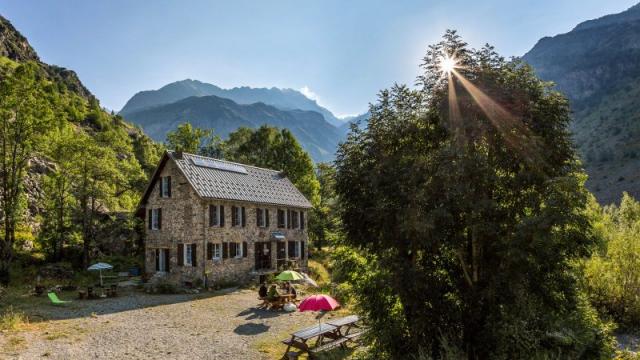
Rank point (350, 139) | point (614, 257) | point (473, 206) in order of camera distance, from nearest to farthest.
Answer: point (473, 206) < point (350, 139) < point (614, 257)

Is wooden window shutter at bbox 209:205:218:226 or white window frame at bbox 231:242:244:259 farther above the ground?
wooden window shutter at bbox 209:205:218:226

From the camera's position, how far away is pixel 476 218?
1037 centimetres

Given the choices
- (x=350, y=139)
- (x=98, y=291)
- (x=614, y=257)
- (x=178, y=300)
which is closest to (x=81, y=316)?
(x=178, y=300)

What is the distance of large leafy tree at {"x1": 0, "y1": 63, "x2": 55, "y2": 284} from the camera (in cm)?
2703

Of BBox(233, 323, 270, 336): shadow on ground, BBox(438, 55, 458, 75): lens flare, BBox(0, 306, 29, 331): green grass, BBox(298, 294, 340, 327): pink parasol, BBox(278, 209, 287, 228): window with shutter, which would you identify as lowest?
BBox(233, 323, 270, 336): shadow on ground

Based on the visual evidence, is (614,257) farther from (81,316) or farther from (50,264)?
(50,264)

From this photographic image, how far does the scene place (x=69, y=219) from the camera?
33094 mm

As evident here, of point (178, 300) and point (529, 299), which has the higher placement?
point (529, 299)

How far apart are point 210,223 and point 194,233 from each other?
1.21m

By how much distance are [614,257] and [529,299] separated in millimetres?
11504

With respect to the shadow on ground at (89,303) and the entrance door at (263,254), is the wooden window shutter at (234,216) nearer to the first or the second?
the entrance door at (263,254)

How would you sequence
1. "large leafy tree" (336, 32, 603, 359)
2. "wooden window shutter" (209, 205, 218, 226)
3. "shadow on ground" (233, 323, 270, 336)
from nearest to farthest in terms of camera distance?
"large leafy tree" (336, 32, 603, 359), "shadow on ground" (233, 323, 270, 336), "wooden window shutter" (209, 205, 218, 226)

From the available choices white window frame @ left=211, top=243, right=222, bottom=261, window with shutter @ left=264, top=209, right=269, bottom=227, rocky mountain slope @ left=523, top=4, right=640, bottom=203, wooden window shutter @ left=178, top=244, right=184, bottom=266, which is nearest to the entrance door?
window with shutter @ left=264, top=209, right=269, bottom=227

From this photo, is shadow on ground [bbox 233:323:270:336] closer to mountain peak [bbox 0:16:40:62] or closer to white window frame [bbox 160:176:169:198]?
white window frame [bbox 160:176:169:198]
